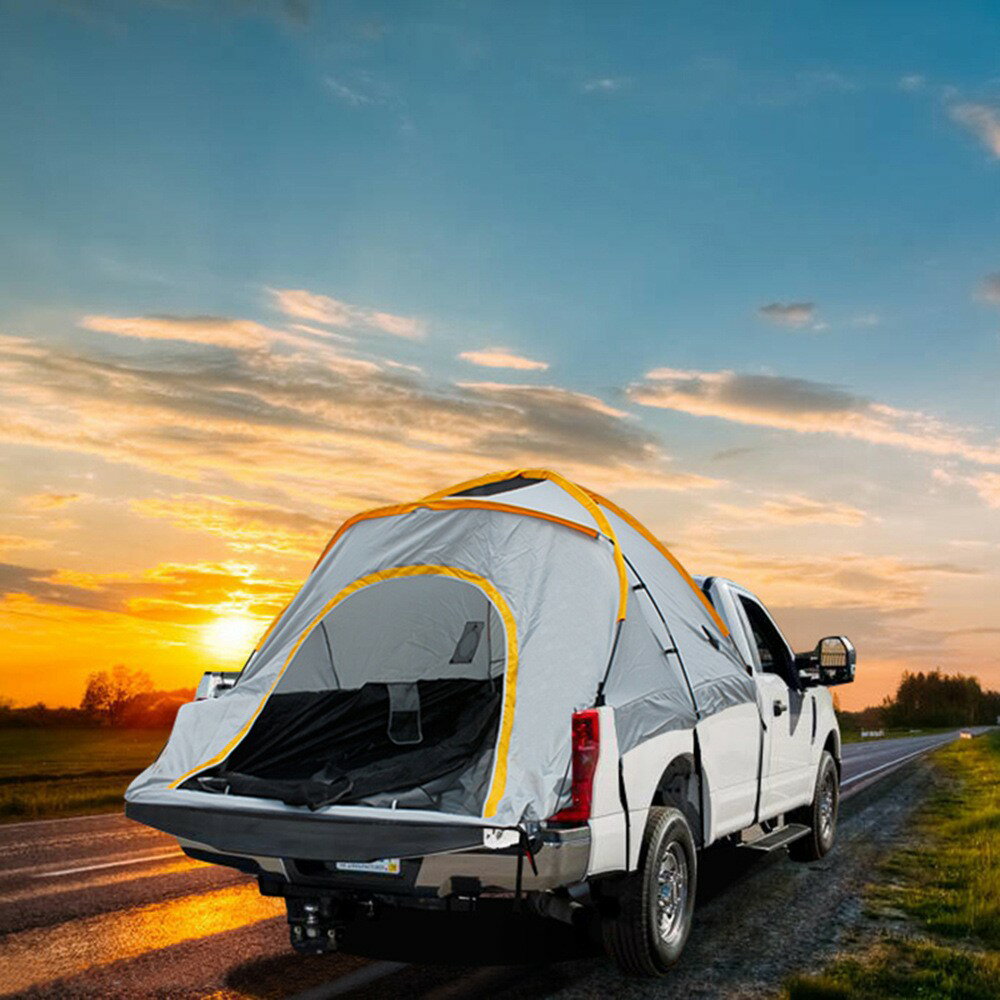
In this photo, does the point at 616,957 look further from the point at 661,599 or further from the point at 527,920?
the point at 661,599

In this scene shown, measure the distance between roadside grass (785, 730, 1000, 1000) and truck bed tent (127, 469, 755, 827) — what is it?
5.37 feet

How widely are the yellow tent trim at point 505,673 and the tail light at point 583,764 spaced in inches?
14.0

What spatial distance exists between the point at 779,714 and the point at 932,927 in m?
1.87

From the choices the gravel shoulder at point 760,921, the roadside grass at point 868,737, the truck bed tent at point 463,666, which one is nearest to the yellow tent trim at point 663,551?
the truck bed tent at point 463,666

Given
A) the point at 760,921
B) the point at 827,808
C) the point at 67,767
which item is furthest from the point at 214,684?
the point at 67,767

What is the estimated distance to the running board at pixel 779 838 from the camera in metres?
8.18

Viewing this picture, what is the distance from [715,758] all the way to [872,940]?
1447 mm

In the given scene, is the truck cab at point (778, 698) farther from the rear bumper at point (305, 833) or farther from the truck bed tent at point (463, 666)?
the rear bumper at point (305, 833)

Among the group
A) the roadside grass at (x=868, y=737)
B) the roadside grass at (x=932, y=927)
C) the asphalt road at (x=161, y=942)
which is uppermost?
the asphalt road at (x=161, y=942)

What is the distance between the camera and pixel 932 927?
741cm

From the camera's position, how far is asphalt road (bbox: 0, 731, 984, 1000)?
5.80m

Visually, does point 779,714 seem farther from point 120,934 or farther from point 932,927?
Answer: point 120,934

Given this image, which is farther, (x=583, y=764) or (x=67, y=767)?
(x=67, y=767)

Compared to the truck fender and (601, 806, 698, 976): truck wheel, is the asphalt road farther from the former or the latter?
the truck fender
